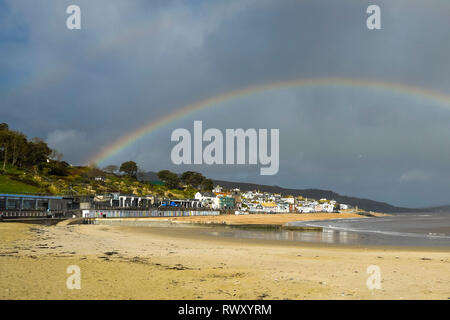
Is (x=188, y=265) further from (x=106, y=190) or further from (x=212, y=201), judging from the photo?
(x=212, y=201)

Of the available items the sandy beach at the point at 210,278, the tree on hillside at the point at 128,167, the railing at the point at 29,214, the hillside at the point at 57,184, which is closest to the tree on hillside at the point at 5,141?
the hillside at the point at 57,184

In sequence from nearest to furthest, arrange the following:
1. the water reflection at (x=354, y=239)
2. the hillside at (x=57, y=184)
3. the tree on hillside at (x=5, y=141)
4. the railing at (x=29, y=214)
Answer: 1. the water reflection at (x=354, y=239)
2. the railing at (x=29, y=214)
3. the hillside at (x=57, y=184)
4. the tree on hillside at (x=5, y=141)

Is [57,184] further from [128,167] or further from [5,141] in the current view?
[128,167]

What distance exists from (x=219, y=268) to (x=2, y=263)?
8932 millimetres

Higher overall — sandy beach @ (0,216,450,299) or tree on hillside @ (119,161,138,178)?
tree on hillside @ (119,161,138,178)

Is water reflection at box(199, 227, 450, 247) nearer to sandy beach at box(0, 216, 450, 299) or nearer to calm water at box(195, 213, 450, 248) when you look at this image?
calm water at box(195, 213, 450, 248)

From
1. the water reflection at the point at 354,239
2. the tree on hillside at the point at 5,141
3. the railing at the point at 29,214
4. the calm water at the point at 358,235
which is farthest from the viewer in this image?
the tree on hillside at the point at 5,141

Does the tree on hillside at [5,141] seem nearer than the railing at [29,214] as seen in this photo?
No

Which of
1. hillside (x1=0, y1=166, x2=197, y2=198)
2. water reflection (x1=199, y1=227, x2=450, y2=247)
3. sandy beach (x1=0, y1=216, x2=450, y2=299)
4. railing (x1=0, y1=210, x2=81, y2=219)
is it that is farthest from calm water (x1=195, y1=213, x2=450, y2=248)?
hillside (x1=0, y1=166, x2=197, y2=198)

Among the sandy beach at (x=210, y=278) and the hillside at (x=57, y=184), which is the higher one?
the hillside at (x=57, y=184)

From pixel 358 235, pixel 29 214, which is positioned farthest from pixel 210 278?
pixel 29 214

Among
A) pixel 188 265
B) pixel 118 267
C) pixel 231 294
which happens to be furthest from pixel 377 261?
pixel 118 267

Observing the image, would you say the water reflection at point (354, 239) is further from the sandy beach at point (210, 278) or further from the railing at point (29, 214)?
the railing at point (29, 214)

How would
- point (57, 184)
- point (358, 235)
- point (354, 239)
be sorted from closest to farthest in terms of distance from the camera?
point (354, 239)
point (358, 235)
point (57, 184)
